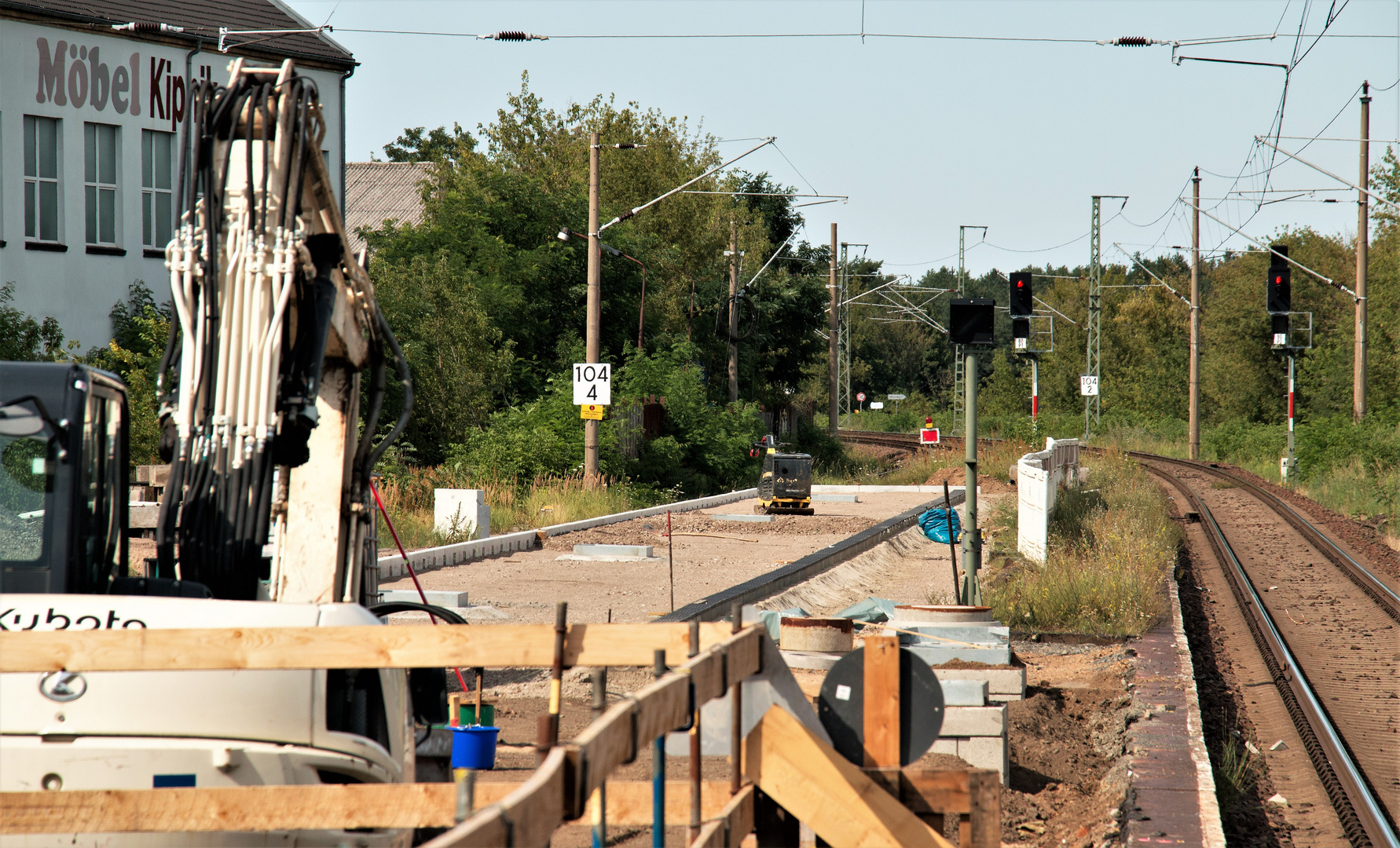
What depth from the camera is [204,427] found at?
5500mm

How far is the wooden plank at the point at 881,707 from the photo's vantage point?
4.73 metres

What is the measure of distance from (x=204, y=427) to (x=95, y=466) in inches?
24.6

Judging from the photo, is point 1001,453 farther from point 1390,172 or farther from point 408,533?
point 1390,172

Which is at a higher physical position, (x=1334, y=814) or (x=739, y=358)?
(x=739, y=358)

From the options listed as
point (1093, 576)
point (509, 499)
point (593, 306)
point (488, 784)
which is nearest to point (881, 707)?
point (488, 784)

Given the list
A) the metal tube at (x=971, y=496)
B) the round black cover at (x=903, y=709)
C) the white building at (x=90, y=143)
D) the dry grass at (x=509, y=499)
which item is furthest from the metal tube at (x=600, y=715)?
the white building at (x=90, y=143)

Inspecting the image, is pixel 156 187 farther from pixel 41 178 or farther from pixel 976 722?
pixel 976 722

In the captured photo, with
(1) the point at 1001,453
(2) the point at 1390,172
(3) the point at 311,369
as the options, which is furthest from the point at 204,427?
(2) the point at 1390,172

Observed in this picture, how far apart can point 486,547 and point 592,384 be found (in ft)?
16.8

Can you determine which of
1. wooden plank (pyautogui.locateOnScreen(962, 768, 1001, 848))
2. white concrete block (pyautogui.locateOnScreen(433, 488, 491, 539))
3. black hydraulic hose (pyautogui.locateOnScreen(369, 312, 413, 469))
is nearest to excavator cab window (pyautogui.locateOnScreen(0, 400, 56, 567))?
black hydraulic hose (pyautogui.locateOnScreen(369, 312, 413, 469))

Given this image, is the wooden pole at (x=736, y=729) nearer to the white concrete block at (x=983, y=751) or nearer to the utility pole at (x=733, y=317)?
the white concrete block at (x=983, y=751)

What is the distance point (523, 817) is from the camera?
2471 mm

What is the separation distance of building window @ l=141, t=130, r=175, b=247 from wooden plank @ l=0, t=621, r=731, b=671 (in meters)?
25.7

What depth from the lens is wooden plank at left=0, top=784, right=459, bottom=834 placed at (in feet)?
12.8
